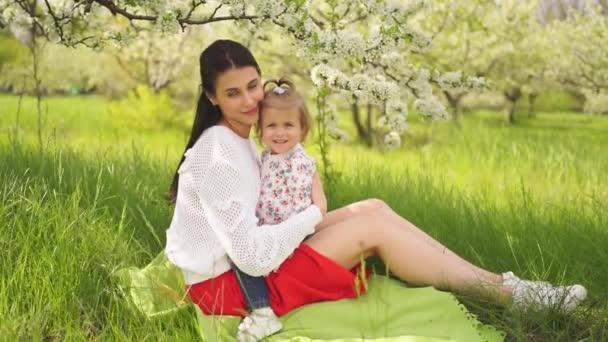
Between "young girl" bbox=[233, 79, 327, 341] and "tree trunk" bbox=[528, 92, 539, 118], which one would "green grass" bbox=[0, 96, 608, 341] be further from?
"tree trunk" bbox=[528, 92, 539, 118]

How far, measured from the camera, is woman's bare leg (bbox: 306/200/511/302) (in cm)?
273

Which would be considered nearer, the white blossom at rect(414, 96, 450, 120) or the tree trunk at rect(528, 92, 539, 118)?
the white blossom at rect(414, 96, 450, 120)

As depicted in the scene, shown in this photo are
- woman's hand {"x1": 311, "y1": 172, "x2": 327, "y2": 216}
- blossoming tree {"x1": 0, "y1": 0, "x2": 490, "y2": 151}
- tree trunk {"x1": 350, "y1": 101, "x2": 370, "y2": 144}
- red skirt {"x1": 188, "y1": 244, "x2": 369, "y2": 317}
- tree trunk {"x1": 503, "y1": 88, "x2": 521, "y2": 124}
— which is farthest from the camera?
tree trunk {"x1": 503, "y1": 88, "x2": 521, "y2": 124}

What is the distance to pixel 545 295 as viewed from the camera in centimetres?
271

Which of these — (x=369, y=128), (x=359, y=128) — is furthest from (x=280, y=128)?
(x=359, y=128)

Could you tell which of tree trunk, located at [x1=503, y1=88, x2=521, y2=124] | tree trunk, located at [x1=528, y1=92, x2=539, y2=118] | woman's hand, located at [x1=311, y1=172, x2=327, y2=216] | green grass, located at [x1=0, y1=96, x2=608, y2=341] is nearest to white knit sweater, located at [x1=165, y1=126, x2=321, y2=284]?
woman's hand, located at [x1=311, y1=172, x2=327, y2=216]

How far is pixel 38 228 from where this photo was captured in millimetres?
3041

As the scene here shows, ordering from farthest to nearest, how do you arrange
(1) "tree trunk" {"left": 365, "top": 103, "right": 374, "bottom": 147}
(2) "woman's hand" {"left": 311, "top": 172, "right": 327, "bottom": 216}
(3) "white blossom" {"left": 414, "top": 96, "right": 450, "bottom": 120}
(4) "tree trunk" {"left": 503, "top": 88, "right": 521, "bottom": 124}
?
(4) "tree trunk" {"left": 503, "top": 88, "right": 521, "bottom": 124} < (1) "tree trunk" {"left": 365, "top": 103, "right": 374, "bottom": 147} < (3) "white blossom" {"left": 414, "top": 96, "right": 450, "bottom": 120} < (2) "woman's hand" {"left": 311, "top": 172, "right": 327, "bottom": 216}

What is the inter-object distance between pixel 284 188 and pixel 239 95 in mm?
407

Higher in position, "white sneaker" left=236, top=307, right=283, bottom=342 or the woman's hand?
the woman's hand

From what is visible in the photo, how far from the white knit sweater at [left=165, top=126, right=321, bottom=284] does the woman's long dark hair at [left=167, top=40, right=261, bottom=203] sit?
17 cm

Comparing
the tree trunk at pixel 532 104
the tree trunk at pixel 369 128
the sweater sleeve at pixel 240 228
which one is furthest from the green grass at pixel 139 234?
the tree trunk at pixel 532 104

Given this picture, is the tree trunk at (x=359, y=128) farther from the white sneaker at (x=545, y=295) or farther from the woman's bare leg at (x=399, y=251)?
the white sneaker at (x=545, y=295)

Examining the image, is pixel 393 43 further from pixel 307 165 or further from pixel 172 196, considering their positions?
pixel 172 196
